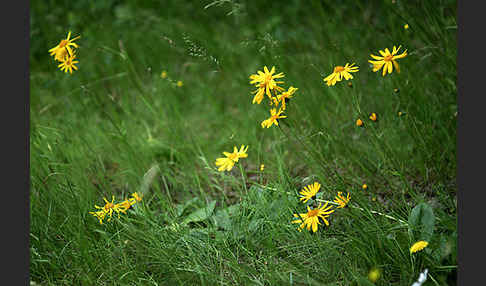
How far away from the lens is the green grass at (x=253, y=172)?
1445 millimetres

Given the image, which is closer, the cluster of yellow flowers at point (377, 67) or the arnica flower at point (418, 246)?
the arnica flower at point (418, 246)

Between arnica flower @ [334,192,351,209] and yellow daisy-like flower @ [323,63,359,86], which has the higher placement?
yellow daisy-like flower @ [323,63,359,86]

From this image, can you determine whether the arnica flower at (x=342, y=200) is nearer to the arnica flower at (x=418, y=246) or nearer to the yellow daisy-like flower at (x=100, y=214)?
the arnica flower at (x=418, y=246)

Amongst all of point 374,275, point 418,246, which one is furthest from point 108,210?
point 418,246

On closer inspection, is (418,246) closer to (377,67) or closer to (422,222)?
(422,222)

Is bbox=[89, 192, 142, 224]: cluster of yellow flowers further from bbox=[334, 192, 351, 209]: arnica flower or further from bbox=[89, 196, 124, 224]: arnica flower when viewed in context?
bbox=[334, 192, 351, 209]: arnica flower

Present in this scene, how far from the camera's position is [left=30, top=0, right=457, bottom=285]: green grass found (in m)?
1.45

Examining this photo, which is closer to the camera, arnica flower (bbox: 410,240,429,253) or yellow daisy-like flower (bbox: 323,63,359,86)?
arnica flower (bbox: 410,240,429,253)

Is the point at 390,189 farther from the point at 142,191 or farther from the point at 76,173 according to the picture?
the point at 76,173

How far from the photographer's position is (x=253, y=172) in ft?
7.15

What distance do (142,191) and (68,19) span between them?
6.83ft

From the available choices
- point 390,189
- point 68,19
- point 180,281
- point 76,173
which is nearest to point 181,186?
point 76,173

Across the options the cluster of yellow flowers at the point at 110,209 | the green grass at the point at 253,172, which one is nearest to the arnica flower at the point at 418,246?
the green grass at the point at 253,172

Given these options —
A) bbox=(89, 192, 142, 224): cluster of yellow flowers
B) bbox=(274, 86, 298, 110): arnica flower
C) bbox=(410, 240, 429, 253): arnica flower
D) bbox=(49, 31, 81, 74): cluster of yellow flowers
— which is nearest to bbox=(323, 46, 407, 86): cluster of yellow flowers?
bbox=(274, 86, 298, 110): arnica flower
